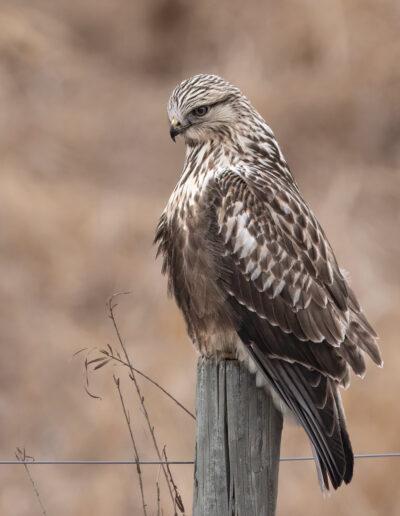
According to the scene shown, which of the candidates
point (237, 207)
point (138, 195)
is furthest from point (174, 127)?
point (138, 195)

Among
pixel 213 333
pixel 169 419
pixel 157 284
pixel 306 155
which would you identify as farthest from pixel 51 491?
pixel 213 333

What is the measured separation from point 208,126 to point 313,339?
1.06 metres

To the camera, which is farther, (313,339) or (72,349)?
(72,349)

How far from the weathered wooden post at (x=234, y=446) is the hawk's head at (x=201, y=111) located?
4.06ft

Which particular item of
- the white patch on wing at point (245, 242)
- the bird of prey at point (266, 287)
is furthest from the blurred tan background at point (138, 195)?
the white patch on wing at point (245, 242)

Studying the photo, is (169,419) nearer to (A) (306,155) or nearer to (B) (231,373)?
(A) (306,155)

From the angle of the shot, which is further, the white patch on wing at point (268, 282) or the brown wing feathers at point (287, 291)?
the white patch on wing at point (268, 282)

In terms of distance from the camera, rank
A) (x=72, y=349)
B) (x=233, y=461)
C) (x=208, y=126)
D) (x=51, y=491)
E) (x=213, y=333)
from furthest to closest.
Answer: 1. (x=72, y=349)
2. (x=51, y=491)
3. (x=208, y=126)
4. (x=213, y=333)
5. (x=233, y=461)

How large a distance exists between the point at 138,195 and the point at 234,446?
28.4ft

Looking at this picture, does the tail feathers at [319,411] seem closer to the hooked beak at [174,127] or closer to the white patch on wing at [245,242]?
the white patch on wing at [245,242]

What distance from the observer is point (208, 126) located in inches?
174

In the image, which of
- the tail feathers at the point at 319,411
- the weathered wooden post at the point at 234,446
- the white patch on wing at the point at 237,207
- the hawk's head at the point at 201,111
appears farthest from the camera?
the hawk's head at the point at 201,111

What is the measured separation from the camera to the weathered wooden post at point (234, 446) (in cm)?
349

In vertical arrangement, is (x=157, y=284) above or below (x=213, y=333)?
above
